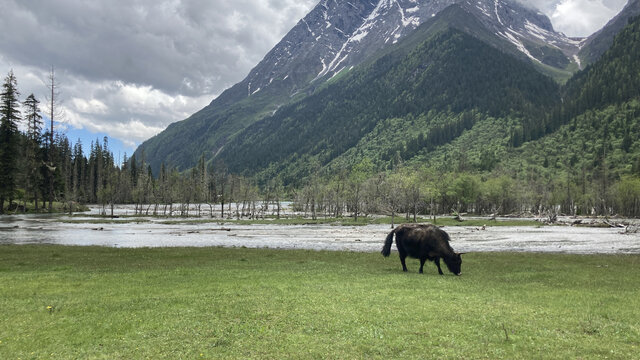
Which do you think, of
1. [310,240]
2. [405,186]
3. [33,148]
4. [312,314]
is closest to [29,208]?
[33,148]

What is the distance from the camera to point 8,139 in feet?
318

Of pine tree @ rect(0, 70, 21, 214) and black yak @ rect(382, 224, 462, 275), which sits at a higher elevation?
pine tree @ rect(0, 70, 21, 214)

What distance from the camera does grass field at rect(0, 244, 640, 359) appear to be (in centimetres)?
1159

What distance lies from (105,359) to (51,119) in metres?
92.9

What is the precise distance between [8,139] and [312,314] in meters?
114

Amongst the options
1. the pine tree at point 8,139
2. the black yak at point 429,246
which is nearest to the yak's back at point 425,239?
the black yak at point 429,246

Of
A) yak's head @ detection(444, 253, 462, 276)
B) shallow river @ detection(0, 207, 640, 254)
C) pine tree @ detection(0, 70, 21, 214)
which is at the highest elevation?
pine tree @ detection(0, 70, 21, 214)

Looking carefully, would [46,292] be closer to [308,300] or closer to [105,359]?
[105,359]

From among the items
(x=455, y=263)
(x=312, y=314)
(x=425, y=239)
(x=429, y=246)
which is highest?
(x=425, y=239)

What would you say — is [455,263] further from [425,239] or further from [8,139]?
[8,139]

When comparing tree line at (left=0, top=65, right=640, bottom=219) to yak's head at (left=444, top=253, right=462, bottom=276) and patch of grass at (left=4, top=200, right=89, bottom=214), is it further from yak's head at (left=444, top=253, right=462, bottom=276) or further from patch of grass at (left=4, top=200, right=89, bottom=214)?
yak's head at (left=444, top=253, right=462, bottom=276)

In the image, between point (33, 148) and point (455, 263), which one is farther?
point (33, 148)

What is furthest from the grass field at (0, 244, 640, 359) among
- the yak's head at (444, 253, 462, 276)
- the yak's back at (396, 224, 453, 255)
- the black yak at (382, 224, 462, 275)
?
the yak's back at (396, 224, 453, 255)

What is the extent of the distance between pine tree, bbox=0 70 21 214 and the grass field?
87.3 meters
